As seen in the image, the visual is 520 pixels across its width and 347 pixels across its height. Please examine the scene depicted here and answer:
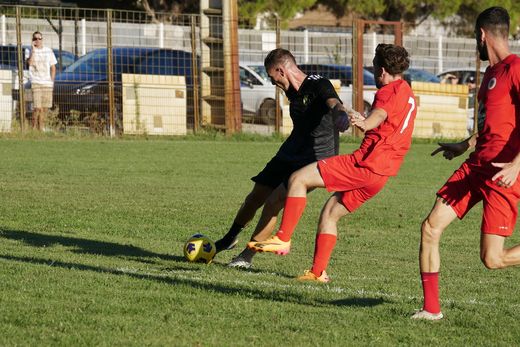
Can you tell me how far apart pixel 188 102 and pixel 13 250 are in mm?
15631

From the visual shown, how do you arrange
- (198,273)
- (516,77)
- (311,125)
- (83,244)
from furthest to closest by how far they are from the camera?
1. (83,244)
2. (311,125)
3. (198,273)
4. (516,77)

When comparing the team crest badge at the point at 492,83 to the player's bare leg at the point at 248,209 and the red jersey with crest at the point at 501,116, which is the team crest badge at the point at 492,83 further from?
the player's bare leg at the point at 248,209

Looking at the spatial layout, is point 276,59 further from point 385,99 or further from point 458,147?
point 458,147

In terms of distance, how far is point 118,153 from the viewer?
20656 mm

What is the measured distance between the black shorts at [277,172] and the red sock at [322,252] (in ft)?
3.29

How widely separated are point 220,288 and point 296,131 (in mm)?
2017

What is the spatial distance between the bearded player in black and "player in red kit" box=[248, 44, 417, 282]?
743 millimetres

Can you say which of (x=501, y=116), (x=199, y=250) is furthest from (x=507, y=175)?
(x=199, y=250)

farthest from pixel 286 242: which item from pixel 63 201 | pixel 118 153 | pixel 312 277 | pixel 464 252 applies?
pixel 118 153

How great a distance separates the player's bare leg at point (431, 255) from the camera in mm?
6941

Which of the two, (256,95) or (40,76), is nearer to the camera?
(40,76)

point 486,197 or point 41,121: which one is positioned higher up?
point 41,121

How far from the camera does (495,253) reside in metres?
6.90

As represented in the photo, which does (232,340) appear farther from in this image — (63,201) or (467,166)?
(63,201)
